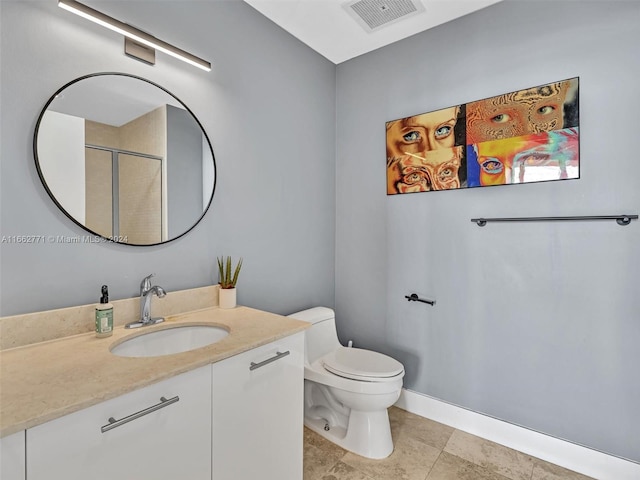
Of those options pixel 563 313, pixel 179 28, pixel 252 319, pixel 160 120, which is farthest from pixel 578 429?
pixel 179 28

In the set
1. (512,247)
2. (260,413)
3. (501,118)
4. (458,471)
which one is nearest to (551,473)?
(458,471)

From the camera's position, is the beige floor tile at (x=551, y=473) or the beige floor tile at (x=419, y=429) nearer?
the beige floor tile at (x=551, y=473)

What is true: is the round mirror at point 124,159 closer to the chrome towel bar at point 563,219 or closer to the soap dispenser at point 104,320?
the soap dispenser at point 104,320

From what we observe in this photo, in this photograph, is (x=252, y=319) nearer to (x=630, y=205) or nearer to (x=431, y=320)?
(x=431, y=320)

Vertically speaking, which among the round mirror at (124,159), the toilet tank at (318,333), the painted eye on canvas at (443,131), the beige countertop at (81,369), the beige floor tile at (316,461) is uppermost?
the painted eye on canvas at (443,131)

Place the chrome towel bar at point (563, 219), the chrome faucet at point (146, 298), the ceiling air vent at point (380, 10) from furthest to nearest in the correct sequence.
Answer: the ceiling air vent at point (380, 10)
the chrome towel bar at point (563, 219)
the chrome faucet at point (146, 298)

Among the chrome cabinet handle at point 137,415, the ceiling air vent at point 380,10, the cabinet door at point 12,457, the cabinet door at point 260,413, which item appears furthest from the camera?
the ceiling air vent at point 380,10

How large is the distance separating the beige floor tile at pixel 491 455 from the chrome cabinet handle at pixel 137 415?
160 cm

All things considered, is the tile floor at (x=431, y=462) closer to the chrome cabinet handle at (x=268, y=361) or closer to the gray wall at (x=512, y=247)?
the gray wall at (x=512, y=247)

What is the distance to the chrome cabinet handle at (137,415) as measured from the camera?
769 millimetres

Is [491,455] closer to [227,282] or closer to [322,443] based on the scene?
[322,443]

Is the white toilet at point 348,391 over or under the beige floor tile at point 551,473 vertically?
over

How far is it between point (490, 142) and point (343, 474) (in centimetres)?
197

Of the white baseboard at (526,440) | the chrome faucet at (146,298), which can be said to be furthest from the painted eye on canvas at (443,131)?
the chrome faucet at (146,298)
